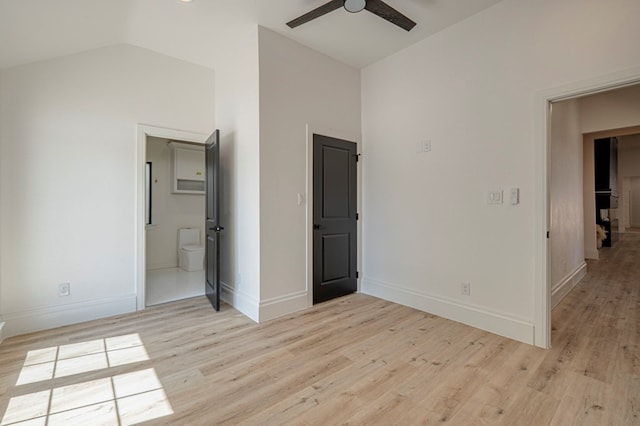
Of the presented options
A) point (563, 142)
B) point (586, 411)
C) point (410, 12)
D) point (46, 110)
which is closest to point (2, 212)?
point (46, 110)

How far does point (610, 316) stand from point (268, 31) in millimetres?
4735

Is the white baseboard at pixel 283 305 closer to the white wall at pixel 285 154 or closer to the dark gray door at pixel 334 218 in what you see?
the white wall at pixel 285 154

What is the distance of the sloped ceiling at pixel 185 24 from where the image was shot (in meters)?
2.38

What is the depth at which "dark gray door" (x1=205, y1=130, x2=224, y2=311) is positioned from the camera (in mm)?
3322

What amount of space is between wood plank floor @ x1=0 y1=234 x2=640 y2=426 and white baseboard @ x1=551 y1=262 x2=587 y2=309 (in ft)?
0.85

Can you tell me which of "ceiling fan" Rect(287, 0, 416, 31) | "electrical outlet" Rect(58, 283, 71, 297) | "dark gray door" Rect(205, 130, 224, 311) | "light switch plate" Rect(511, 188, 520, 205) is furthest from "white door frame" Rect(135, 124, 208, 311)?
"light switch plate" Rect(511, 188, 520, 205)

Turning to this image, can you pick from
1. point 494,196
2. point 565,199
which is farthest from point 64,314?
point 565,199

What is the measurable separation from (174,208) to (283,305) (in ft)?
12.0

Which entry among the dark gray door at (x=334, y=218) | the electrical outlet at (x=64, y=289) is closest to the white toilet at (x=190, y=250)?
the electrical outlet at (x=64, y=289)

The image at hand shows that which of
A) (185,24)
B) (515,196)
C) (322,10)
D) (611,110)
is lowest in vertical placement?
(515,196)

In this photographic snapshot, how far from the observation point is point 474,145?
2910mm

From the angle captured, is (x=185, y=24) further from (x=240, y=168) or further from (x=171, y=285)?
(x=171, y=285)

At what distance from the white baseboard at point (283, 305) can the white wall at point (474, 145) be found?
1.07 metres

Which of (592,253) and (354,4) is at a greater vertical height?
(354,4)
